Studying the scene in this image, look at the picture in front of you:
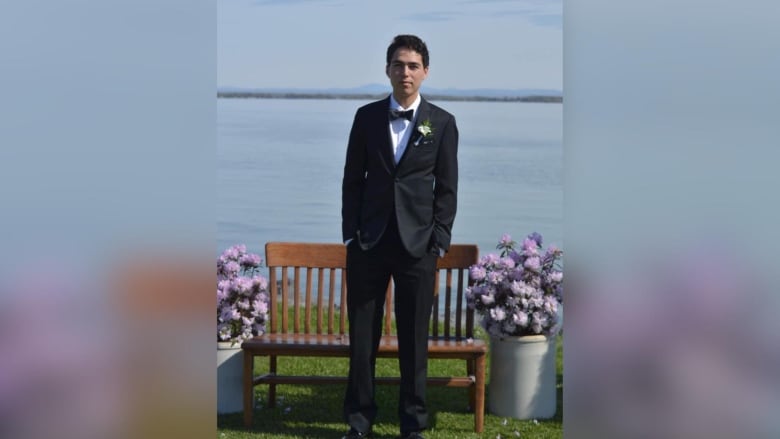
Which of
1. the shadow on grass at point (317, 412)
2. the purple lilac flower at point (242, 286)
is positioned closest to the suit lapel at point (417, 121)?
the purple lilac flower at point (242, 286)

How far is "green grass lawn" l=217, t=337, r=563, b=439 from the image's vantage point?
5691 millimetres

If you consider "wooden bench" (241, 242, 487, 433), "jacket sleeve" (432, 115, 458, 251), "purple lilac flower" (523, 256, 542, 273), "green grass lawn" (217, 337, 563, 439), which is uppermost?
"jacket sleeve" (432, 115, 458, 251)

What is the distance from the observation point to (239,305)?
6027 mm

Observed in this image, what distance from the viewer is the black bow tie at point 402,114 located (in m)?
5.32

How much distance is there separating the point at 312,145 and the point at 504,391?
5.65 meters

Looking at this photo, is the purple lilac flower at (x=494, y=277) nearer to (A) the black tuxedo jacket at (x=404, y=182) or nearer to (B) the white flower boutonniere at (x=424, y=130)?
(A) the black tuxedo jacket at (x=404, y=182)

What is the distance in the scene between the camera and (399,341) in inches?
217

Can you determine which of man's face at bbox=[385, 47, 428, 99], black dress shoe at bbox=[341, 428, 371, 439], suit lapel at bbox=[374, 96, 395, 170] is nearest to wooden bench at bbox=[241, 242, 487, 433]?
black dress shoe at bbox=[341, 428, 371, 439]

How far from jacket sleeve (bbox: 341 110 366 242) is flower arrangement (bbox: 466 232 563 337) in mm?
1020

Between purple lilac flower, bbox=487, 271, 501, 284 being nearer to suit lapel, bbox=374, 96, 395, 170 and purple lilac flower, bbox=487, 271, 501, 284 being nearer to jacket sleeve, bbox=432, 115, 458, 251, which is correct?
jacket sleeve, bbox=432, 115, 458, 251
